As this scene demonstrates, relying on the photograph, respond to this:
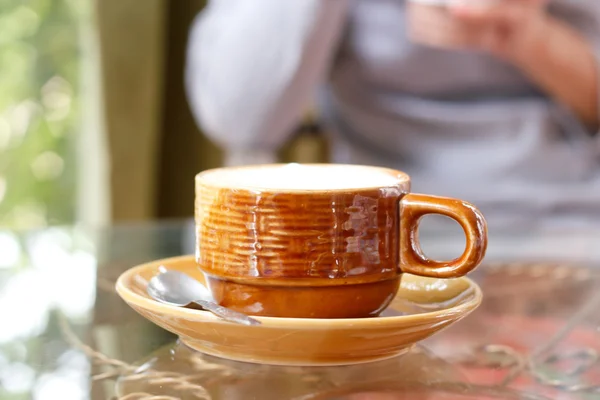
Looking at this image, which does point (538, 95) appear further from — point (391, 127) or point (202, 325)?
point (202, 325)

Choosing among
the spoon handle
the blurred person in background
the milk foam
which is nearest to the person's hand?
the blurred person in background

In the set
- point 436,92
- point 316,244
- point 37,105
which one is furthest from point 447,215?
point 37,105

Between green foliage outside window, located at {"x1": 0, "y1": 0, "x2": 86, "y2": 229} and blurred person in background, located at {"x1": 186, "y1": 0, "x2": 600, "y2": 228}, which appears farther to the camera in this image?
green foliage outside window, located at {"x1": 0, "y1": 0, "x2": 86, "y2": 229}

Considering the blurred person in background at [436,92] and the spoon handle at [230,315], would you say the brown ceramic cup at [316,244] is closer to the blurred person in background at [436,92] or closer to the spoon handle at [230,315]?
the spoon handle at [230,315]

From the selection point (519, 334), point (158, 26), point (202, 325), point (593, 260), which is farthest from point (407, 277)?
point (158, 26)

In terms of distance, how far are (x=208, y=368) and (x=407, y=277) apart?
16cm

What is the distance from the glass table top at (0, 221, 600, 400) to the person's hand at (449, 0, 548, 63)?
313 millimetres

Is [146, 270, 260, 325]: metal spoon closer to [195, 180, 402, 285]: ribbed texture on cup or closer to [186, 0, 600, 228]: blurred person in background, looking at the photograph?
[195, 180, 402, 285]: ribbed texture on cup

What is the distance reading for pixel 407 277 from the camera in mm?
523

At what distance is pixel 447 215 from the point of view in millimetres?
420

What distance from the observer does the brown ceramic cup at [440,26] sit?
92 centimetres

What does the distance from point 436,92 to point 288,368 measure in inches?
31.2

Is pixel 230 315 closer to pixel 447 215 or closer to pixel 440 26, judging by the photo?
pixel 447 215

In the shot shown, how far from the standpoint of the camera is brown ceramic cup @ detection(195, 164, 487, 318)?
406 mm
